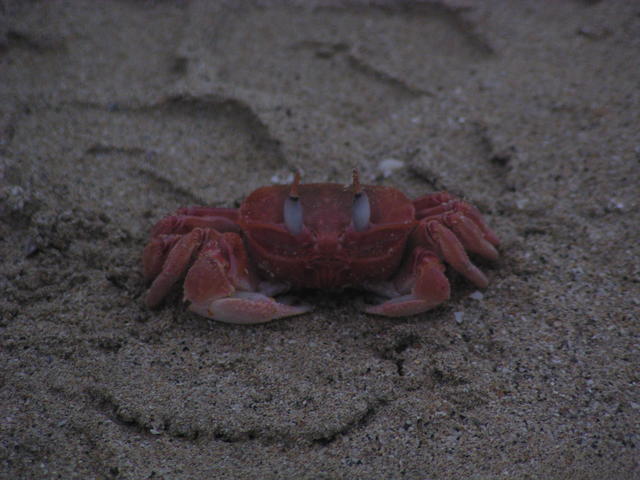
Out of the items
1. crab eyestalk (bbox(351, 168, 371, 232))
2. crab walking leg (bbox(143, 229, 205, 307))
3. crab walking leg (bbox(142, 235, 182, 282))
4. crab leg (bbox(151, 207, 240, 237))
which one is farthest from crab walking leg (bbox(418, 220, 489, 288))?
crab walking leg (bbox(142, 235, 182, 282))

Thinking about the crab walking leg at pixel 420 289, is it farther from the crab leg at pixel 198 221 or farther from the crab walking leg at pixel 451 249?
the crab leg at pixel 198 221

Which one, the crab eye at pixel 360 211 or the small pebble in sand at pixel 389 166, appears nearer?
the crab eye at pixel 360 211

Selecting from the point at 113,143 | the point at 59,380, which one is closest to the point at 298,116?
the point at 113,143

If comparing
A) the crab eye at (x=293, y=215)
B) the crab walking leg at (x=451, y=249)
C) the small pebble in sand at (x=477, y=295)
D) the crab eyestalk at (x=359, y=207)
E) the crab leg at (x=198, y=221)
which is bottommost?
the small pebble in sand at (x=477, y=295)

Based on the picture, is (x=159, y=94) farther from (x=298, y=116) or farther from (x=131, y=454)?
(x=131, y=454)

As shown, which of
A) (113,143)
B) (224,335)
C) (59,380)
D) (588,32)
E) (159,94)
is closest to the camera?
(59,380)

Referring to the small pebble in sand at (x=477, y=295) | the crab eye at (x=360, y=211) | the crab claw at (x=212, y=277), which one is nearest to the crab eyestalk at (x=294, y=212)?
the crab eye at (x=360, y=211)

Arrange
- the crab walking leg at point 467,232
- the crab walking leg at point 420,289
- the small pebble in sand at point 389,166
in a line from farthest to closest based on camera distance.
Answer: the small pebble in sand at point 389,166 → the crab walking leg at point 467,232 → the crab walking leg at point 420,289

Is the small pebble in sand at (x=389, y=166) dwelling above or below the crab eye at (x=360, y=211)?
below
